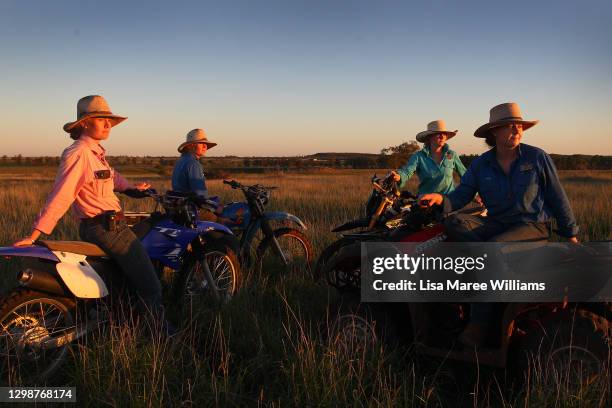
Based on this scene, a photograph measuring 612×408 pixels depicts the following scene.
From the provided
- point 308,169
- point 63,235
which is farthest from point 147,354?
point 308,169

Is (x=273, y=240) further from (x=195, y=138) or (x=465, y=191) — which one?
(x=465, y=191)

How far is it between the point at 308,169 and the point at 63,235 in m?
40.9

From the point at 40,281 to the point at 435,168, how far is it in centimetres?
494

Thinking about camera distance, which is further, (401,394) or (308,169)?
(308,169)

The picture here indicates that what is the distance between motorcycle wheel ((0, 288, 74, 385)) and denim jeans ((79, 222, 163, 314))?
486 mm

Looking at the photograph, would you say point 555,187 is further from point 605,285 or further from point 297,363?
point 297,363

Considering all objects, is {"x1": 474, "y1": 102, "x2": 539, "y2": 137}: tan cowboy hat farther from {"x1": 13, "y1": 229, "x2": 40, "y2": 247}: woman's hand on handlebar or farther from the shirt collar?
{"x1": 13, "y1": 229, "x2": 40, "y2": 247}: woman's hand on handlebar

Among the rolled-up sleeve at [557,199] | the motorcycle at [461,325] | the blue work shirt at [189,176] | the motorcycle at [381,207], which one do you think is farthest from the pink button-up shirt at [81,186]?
the rolled-up sleeve at [557,199]

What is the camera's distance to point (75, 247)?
12.4ft

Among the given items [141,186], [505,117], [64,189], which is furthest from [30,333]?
[505,117]

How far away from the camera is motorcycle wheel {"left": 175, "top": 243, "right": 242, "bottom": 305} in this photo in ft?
16.0

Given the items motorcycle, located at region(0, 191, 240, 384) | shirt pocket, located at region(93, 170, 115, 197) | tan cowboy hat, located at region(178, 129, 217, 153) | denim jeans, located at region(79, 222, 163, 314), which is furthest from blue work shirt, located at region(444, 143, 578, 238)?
tan cowboy hat, located at region(178, 129, 217, 153)

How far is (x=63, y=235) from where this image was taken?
9141 millimetres

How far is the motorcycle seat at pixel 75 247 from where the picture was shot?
11.9 ft
